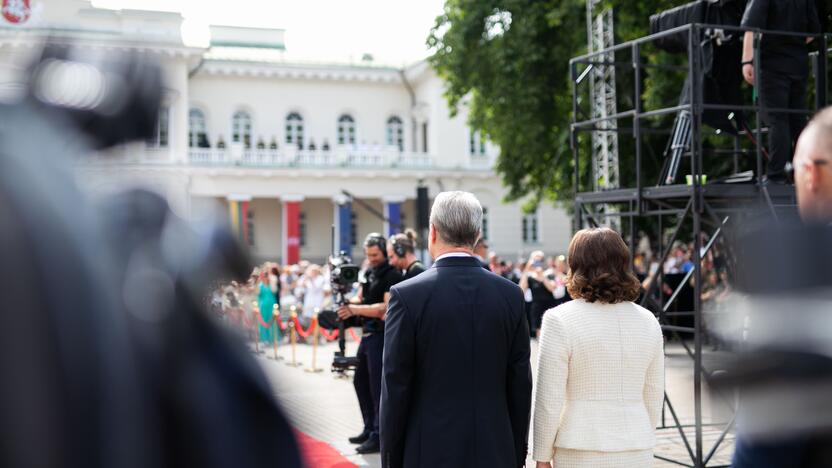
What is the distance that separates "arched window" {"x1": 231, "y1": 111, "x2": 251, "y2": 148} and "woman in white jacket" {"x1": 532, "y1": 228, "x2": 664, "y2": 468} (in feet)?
161

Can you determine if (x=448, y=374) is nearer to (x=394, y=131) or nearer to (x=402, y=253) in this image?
(x=402, y=253)

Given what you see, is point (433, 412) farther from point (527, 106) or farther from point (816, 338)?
point (527, 106)

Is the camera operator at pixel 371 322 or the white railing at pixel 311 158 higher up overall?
the white railing at pixel 311 158

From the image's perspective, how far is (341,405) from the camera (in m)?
11.4

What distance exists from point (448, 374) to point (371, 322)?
414 centimetres

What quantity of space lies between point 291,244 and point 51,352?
42.9 m

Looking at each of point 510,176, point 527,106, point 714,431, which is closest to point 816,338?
point 714,431

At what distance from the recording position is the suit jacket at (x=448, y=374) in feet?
12.6

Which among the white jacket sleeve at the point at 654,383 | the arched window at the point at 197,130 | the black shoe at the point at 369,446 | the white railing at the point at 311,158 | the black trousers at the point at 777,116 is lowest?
the black shoe at the point at 369,446

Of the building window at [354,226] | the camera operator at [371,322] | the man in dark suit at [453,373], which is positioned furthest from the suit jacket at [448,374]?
the building window at [354,226]

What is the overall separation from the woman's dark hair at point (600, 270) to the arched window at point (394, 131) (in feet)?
166

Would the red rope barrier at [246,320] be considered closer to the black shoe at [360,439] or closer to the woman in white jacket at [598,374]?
the woman in white jacket at [598,374]

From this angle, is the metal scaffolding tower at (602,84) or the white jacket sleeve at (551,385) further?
the metal scaffolding tower at (602,84)

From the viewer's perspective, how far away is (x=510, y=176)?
2309 cm
